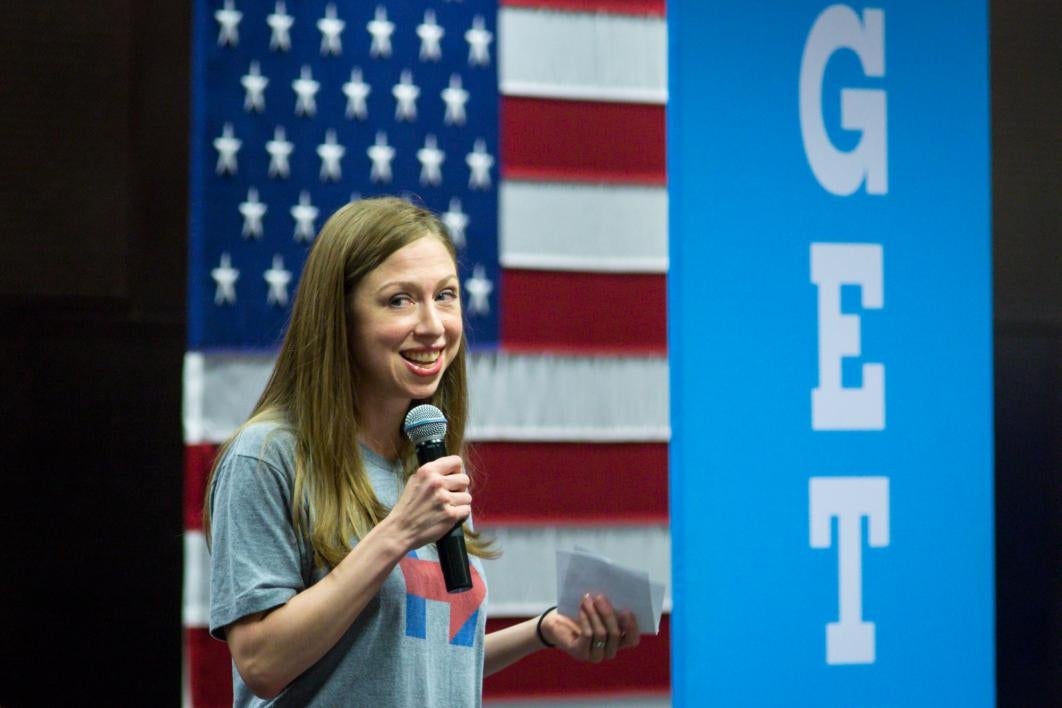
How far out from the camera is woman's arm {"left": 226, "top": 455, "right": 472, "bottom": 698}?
5.09 ft

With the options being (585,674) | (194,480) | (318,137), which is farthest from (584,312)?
(194,480)

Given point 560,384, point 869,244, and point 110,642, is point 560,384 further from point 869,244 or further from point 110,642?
point 110,642

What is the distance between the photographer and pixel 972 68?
3.24m

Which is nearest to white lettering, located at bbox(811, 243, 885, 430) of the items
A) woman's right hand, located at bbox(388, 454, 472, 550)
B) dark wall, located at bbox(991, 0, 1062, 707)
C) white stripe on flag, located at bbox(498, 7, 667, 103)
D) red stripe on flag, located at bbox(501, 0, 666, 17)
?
dark wall, located at bbox(991, 0, 1062, 707)

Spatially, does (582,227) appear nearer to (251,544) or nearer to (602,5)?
(602,5)

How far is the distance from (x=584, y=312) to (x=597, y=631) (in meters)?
1.10

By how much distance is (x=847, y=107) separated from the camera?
10.4 feet

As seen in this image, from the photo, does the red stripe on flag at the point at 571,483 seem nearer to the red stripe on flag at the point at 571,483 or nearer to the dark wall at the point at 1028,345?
the red stripe on flag at the point at 571,483

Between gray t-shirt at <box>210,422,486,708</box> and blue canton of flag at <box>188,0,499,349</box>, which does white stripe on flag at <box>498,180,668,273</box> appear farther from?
gray t-shirt at <box>210,422,486,708</box>

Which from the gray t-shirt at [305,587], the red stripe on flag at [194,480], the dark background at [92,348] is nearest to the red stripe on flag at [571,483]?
the red stripe on flag at [194,480]

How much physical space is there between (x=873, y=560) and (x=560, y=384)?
0.96 meters

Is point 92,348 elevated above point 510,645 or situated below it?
above

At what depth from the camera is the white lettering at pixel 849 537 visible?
3.05m

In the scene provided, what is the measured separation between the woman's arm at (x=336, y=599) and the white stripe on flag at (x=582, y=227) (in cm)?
138
